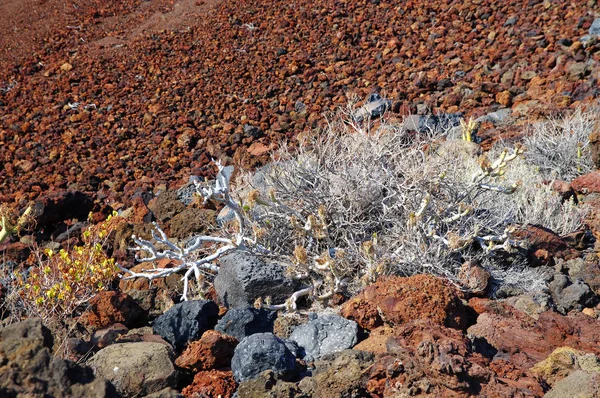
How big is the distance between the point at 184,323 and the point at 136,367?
68 cm

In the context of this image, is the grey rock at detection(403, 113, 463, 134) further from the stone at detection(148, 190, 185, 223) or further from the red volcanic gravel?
the stone at detection(148, 190, 185, 223)

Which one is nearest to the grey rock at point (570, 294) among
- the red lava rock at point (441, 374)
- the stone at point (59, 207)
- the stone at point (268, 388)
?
the red lava rock at point (441, 374)

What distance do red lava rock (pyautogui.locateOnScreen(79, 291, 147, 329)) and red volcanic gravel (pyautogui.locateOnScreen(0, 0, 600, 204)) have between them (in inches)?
136

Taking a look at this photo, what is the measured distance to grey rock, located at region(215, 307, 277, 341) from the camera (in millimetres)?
3459

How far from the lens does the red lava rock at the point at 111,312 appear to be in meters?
3.79

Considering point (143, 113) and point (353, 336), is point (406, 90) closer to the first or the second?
point (143, 113)

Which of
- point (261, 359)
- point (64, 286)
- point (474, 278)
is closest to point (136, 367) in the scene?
point (261, 359)

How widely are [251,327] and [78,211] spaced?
4.49 m

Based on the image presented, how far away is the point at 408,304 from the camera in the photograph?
3.27 m

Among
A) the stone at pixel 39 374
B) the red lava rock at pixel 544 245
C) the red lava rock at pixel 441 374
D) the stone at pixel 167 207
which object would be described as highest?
the stone at pixel 39 374

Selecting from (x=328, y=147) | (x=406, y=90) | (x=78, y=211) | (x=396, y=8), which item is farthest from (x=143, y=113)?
(x=328, y=147)

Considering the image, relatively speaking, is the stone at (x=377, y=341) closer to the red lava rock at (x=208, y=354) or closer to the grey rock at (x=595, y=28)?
the red lava rock at (x=208, y=354)

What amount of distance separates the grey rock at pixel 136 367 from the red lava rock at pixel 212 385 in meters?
0.09

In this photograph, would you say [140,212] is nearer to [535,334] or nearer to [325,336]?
[325,336]
